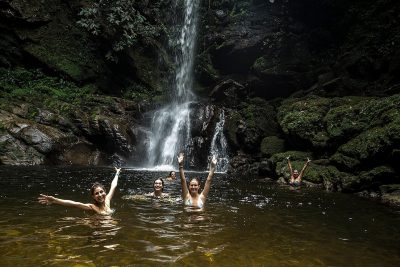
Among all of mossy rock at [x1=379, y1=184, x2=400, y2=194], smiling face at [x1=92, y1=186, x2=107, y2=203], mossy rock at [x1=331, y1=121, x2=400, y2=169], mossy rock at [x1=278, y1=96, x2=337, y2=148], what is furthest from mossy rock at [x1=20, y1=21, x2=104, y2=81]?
mossy rock at [x1=379, y1=184, x2=400, y2=194]

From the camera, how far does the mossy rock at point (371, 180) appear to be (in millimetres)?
14505

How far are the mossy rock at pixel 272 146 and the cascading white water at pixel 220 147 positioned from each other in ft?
10.5

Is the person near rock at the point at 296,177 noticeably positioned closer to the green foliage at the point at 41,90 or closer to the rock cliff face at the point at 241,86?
the rock cliff face at the point at 241,86

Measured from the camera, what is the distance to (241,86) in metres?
32.8

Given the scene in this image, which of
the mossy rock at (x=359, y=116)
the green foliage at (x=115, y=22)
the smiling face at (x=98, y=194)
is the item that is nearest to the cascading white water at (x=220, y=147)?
the mossy rock at (x=359, y=116)

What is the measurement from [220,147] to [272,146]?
14.7 ft

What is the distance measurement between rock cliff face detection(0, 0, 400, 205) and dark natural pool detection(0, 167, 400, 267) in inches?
224

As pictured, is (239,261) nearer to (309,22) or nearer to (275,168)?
(275,168)

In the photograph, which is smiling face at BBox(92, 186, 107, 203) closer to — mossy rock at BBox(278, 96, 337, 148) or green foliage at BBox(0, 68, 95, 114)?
mossy rock at BBox(278, 96, 337, 148)

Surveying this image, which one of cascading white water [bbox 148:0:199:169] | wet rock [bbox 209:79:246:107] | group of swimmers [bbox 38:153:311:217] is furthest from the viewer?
wet rock [bbox 209:79:246:107]

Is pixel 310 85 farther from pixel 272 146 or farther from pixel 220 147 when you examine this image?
pixel 220 147

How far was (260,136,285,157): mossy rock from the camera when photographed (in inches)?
938

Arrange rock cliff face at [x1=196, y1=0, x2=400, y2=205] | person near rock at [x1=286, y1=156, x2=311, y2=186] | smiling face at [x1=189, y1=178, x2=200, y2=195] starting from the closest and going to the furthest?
smiling face at [x1=189, y1=178, x2=200, y2=195]
person near rock at [x1=286, y1=156, x2=311, y2=186]
rock cliff face at [x1=196, y1=0, x2=400, y2=205]

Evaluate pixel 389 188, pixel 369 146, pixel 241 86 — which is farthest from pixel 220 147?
pixel 389 188
